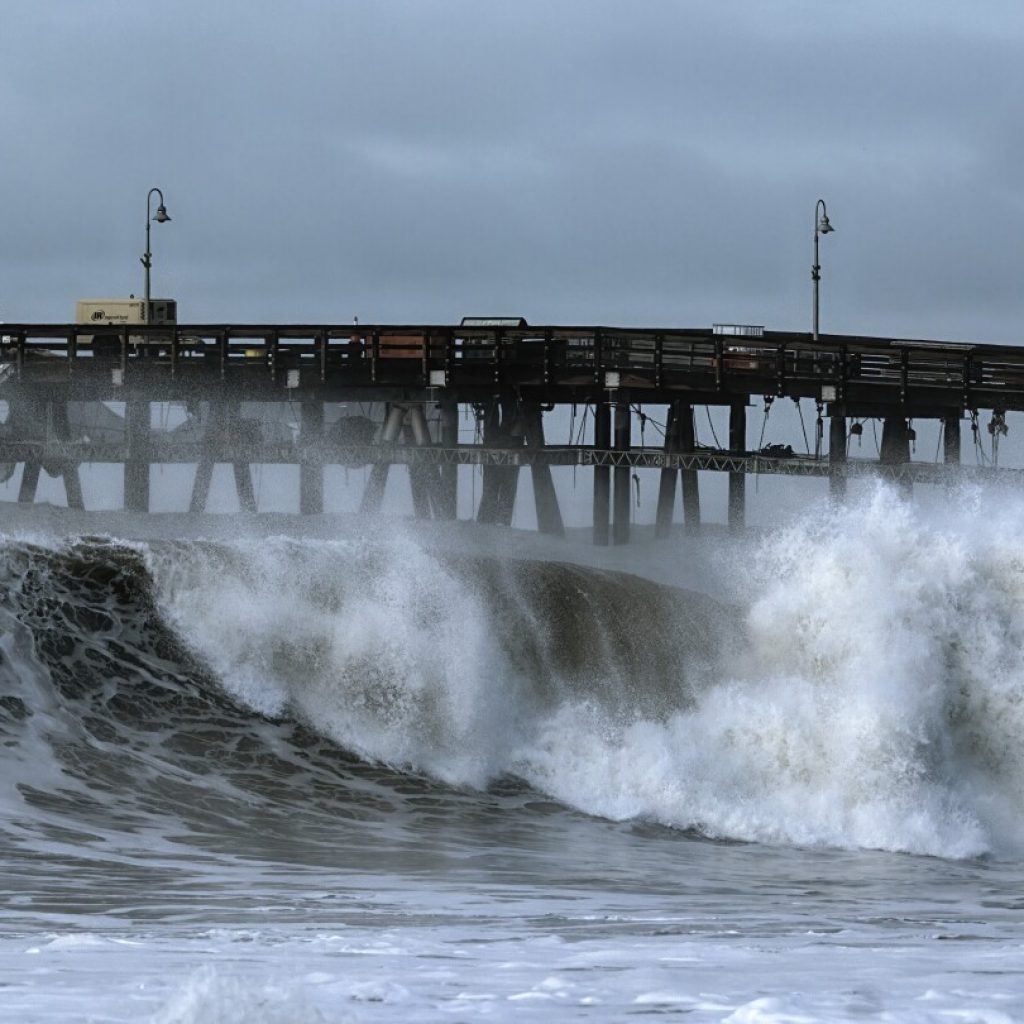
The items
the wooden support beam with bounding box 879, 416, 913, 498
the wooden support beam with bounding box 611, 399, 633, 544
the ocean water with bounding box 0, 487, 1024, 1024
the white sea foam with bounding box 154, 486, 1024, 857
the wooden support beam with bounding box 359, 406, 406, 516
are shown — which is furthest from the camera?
the wooden support beam with bounding box 879, 416, 913, 498

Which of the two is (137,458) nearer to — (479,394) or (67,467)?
(67,467)

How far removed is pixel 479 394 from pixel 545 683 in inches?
652

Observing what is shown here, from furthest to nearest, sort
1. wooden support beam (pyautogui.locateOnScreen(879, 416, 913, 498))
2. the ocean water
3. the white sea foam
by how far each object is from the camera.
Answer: wooden support beam (pyautogui.locateOnScreen(879, 416, 913, 498)) → the white sea foam → the ocean water

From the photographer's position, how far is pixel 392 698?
20.4 metres

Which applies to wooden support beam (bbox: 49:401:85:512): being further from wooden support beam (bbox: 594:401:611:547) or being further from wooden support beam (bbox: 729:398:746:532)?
wooden support beam (bbox: 729:398:746:532)

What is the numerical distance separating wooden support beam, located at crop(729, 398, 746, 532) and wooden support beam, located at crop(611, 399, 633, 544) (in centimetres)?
221

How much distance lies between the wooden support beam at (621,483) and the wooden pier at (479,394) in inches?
1.6

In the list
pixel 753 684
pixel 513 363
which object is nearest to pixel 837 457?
pixel 513 363

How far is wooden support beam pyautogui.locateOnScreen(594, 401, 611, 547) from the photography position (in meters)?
35.0

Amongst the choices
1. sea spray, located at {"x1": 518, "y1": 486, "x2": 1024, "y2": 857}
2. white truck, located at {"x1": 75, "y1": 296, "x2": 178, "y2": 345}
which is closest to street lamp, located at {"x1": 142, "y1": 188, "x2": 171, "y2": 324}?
white truck, located at {"x1": 75, "y1": 296, "x2": 178, "y2": 345}

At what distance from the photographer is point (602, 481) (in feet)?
117

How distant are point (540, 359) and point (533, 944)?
26.8 meters

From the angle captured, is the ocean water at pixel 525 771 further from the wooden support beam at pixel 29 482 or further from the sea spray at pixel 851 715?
the wooden support beam at pixel 29 482

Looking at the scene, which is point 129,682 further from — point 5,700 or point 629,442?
point 629,442
